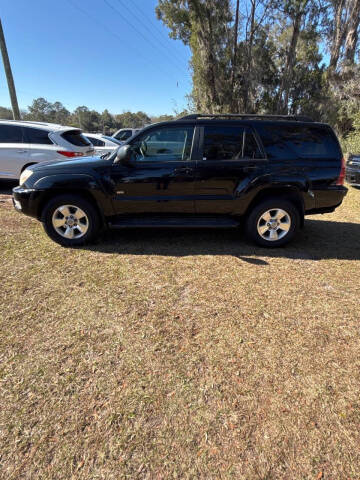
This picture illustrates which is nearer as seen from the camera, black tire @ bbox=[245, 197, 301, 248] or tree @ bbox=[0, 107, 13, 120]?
black tire @ bbox=[245, 197, 301, 248]

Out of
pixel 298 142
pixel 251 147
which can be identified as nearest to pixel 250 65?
pixel 298 142

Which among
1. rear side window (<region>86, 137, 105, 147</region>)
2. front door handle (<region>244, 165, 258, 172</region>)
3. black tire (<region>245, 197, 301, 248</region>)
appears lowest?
black tire (<region>245, 197, 301, 248</region>)

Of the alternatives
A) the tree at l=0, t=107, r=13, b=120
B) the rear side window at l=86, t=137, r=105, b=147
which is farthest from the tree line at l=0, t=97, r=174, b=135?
the rear side window at l=86, t=137, r=105, b=147

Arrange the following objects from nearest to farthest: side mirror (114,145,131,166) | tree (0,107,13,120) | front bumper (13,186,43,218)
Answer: side mirror (114,145,131,166) < front bumper (13,186,43,218) < tree (0,107,13,120)

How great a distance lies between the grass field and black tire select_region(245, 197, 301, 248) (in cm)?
42

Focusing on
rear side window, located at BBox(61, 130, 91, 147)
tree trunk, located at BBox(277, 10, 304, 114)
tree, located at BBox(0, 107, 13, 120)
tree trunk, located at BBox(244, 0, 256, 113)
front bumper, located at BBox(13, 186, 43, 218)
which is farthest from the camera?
tree, located at BBox(0, 107, 13, 120)

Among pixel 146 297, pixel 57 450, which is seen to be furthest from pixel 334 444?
pixel 146 297

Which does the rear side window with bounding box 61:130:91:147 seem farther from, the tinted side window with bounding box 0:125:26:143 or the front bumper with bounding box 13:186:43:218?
the front bumper with bounding box 13:186:43:218

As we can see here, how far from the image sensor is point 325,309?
8.87 ft

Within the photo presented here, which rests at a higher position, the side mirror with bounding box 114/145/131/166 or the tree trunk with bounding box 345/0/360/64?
the tree trunk with bounding box 345/0/360/64

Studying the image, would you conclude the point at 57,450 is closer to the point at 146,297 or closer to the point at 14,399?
the point at 14,399

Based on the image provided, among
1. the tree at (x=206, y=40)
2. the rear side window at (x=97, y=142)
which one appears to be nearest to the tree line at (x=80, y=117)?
the tree at (x=206, y=40)

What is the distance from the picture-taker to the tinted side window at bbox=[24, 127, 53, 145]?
257 inches

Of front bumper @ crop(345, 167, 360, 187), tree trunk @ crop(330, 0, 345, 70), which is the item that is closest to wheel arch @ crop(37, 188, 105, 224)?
front bumper @ crop(345, 167, 360, 187)
